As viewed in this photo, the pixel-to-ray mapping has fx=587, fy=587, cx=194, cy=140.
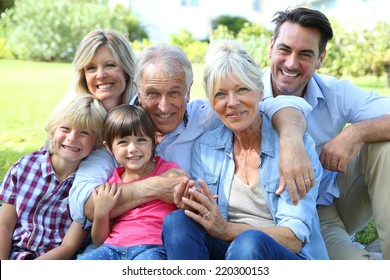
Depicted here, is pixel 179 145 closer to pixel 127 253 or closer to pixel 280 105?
pixel 280 105

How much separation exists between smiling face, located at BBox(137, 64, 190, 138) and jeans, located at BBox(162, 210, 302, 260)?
734mm

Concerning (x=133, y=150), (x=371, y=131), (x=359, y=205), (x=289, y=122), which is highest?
(x=289, y=122)

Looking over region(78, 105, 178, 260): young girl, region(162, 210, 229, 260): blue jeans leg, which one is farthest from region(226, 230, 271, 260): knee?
region(78, 105, 178, 260): young girl

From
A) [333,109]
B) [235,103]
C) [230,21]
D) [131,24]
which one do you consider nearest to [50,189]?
[235,103]

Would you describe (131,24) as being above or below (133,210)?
below

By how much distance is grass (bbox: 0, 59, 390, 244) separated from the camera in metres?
8.41

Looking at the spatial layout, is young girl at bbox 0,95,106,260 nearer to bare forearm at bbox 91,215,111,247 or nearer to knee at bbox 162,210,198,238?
bare forearm at bbox 91,215,111,247

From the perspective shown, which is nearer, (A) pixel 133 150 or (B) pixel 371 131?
(A) pixel 133 150

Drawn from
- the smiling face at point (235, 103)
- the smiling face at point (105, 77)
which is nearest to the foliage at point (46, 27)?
the smiling face at point (105, 77)

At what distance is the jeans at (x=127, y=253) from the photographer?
3154 mm

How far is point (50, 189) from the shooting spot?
3.59 metres

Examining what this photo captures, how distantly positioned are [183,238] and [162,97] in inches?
37.0

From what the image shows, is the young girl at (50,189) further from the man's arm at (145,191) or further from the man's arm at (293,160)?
the man's arm at (293,160)
